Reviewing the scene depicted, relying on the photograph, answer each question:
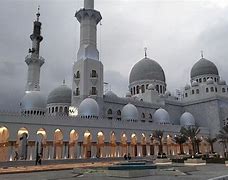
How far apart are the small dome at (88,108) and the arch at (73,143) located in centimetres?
286

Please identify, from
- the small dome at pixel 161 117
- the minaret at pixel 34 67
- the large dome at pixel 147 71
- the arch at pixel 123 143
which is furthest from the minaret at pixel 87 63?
the large dome at pixel 147 71

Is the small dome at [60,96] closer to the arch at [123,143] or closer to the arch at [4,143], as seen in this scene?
the arch at [123,143]

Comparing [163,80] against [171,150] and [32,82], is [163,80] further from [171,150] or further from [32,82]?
[32,82]

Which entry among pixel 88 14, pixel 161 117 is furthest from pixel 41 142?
pixel 161 117

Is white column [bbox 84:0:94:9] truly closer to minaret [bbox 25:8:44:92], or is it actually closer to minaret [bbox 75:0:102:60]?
minaret [bbox 75:0:102:60]

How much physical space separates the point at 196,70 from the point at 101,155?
26793 mm

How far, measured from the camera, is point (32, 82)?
1390 inches

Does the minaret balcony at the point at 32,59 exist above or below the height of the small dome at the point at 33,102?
above

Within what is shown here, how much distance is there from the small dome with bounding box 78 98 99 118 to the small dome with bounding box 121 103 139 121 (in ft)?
18.6

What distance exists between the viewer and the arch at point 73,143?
2589 cm

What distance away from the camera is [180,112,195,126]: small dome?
39562mm

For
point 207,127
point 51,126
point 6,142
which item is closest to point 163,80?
point 207,127

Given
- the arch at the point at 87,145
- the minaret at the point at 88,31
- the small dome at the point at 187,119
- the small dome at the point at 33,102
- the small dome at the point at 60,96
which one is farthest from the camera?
the small dome at the point at 187,119

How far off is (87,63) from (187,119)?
725 inches
